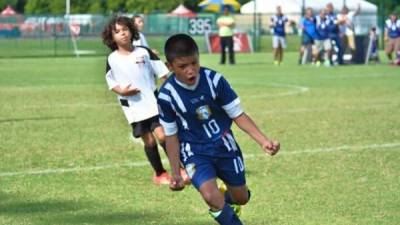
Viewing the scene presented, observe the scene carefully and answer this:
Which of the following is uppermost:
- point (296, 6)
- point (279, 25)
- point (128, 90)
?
point (128, 90)

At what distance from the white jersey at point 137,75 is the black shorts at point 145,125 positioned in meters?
0.06

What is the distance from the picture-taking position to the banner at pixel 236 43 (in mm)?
45969

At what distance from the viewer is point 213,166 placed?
23.5ft

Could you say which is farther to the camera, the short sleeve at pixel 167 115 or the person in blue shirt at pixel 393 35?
the person in blue shirt at pixel 393 35

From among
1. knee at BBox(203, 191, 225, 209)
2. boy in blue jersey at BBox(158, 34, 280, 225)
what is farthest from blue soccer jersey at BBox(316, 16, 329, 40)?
knee at BBox(203, 191, 225, 209)

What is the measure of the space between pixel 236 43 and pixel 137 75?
37.2 meters

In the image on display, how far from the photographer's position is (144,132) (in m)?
10.5

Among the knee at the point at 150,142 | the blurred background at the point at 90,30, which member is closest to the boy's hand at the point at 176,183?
the knee at the point at 150,142

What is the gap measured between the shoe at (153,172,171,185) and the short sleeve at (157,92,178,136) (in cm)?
302

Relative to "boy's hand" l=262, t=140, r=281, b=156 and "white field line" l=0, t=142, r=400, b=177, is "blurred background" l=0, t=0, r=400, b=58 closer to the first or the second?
"white field line" l=0, t=142, r=400, b=177

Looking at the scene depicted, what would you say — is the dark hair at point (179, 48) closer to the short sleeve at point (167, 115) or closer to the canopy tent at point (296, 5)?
the short sleeve at point (167, 115)

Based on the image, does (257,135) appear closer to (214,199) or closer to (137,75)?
(214,199)

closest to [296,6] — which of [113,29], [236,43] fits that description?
[236,43]

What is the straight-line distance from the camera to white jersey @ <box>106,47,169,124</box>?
10.2m
